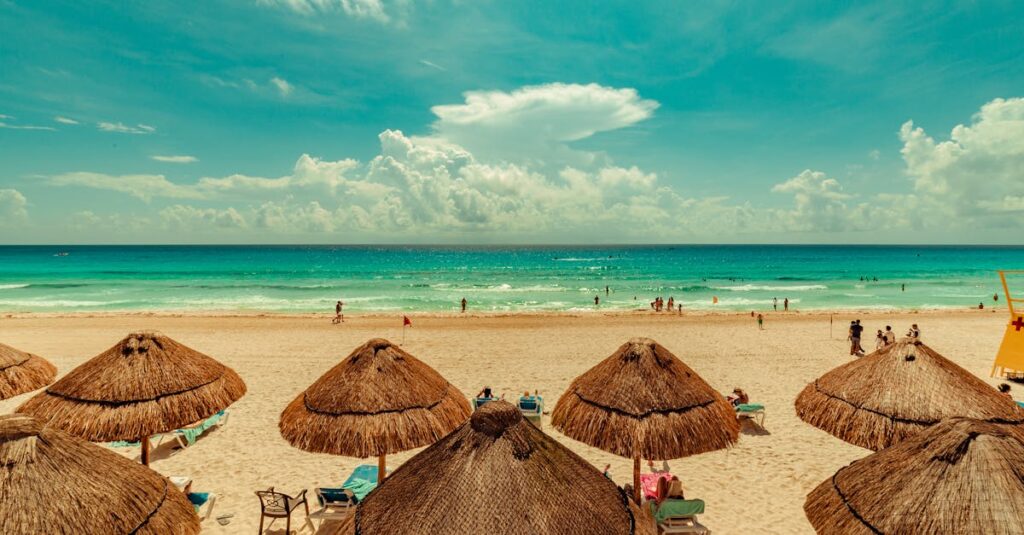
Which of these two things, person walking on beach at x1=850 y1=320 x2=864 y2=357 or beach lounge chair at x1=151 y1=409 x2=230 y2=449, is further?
person walking on beach at x1=850 y1=320 x2=864 y2=357

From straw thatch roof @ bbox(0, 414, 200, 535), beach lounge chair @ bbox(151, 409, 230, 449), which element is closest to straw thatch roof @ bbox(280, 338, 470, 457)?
straw thatch roof @ bbox(0, 414, 200, 535)

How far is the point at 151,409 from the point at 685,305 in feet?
140

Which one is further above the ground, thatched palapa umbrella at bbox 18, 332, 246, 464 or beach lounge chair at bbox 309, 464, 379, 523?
thatched palapa umbrella at bbox 18, 332, 246, 464

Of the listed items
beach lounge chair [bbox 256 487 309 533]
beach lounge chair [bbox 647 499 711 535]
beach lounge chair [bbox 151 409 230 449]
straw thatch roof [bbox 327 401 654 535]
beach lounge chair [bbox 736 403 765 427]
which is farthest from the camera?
beach lounge chair [bbox 736 403 765 427]

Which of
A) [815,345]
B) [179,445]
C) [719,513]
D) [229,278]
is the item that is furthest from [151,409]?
[229,278]

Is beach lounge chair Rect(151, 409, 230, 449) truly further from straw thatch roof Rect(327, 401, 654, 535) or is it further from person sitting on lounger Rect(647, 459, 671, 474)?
person sitting on lounger Rect(647, 459, 671, 474)

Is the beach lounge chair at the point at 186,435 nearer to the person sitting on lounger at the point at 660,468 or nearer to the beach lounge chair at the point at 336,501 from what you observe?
the beach lounge chair at the point at 336,501

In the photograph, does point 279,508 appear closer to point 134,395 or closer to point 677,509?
point 134,395

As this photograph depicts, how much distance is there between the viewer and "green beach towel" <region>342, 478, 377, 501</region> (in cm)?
830

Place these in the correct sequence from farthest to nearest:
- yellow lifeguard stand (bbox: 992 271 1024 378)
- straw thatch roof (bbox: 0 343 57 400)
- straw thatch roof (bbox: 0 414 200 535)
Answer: yellow lifeguard stand (bbox: 992 271 1024 378) < straw thatch roof (bbox: 0 343 57 400) < straw thatch roof (bbox: 0 414 200 535)

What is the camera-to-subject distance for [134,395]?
24.9 ft

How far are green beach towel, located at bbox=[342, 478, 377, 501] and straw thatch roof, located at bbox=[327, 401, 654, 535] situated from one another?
A: 16.5 ft

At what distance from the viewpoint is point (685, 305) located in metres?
44.6

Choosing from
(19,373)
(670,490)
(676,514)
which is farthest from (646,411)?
(19,373)
